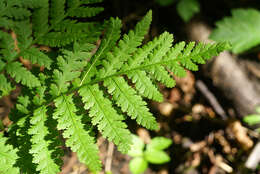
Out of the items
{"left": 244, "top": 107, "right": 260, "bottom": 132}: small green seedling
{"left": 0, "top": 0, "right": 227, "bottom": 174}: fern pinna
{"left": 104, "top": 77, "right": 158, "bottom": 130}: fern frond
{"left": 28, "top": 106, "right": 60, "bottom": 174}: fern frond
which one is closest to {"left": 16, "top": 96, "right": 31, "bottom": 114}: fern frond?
{"left": 0, "top": 0, "right": 227, "bottom": 174}: fern pinna

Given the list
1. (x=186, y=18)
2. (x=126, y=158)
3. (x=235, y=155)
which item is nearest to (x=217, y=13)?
(x=186, y=18)

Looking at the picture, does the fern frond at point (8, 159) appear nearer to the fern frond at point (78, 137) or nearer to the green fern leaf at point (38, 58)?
the fern frond at point (78, 137)

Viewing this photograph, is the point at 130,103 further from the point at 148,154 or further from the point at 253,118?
the point at 253,118

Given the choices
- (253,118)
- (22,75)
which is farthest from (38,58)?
(253,118)

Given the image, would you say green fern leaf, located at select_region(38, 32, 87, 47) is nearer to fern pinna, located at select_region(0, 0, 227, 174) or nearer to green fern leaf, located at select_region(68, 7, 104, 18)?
fern pinna, located at select_region(0, 0, 227, 174)

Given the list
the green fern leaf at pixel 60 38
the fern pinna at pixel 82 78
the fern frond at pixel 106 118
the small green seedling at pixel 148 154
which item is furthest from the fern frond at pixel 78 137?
the small green seedling at pixel 148 154

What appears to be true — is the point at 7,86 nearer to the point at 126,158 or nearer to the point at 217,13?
the point at 126,158
